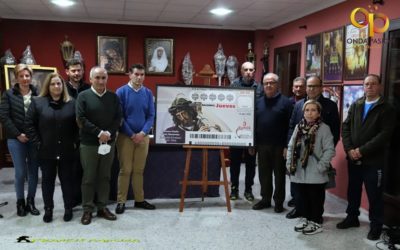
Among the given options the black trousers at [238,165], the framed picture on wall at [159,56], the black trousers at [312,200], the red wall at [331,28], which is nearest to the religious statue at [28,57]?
the framed picture on wall at [159,56]

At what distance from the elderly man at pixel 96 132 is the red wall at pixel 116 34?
3.21 metres

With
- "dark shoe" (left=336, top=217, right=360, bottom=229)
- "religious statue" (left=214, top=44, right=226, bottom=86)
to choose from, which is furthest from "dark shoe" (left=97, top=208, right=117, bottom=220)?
"religious statue" (left=214, top=44, right=226, bottom=86)

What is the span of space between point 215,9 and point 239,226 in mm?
3188

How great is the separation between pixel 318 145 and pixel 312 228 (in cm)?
75

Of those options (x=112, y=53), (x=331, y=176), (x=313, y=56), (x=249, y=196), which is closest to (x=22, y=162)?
(x=249, y=196)

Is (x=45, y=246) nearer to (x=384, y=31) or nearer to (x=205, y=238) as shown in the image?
(x=205, y=238)

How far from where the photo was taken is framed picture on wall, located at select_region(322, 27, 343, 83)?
4488 millimetres

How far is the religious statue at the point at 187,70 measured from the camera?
6.62 m

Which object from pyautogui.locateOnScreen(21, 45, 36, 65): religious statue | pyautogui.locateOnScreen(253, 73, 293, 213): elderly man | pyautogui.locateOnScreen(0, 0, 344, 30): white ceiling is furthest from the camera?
pyautogui.locateOnScreen(21, 45, 36, 65): religious statue

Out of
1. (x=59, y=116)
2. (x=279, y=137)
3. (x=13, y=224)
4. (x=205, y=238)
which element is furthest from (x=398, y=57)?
(x=13, y=224)

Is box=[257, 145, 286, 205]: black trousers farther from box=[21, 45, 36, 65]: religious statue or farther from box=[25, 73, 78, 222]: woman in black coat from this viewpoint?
box=[21, 45, 36, 65]: religious statue

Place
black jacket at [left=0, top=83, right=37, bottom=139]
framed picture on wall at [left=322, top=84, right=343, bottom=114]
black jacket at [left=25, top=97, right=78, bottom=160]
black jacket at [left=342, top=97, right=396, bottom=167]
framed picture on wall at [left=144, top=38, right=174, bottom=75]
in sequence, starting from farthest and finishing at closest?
1. framed picture on wall at [left=144, top=38, right=174, bottom=75]
2. framed picture on wall at [left=322, top=84, right=343, bottom=114]
3. black jacket at [left=0, top=83, right=37, bottom=139]
4. black jacket at [left=25, top=97, right=78, bottom=160]
5. black jacket at [left=342, top=97, right=396, bottom=167]

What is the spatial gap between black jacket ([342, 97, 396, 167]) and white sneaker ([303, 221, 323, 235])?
702mm

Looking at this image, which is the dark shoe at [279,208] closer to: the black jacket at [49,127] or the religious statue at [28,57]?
the black jacket at [49,127]
